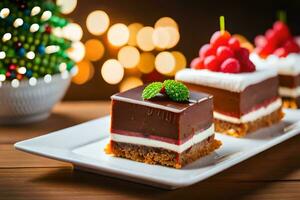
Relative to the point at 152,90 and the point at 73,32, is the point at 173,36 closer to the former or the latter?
the point at 73,32

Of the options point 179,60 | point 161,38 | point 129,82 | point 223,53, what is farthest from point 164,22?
point 223,53

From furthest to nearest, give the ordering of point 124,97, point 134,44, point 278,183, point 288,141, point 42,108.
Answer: point 134,44 < point 42,108 < point 288,141 < point 124,97 < point 278,183

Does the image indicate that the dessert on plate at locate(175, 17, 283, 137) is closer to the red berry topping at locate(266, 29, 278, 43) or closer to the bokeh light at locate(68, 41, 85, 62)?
the red berry topping at locate(266, 29, 278, 43)

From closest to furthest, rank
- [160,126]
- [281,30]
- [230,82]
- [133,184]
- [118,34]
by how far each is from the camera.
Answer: [133,184] → [160,126] → [230,82] → [281,30] → [118,34]

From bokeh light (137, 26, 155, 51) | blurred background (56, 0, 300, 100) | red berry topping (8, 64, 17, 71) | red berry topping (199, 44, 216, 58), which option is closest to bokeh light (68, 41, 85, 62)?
blurred background (56, 0, 300, 100)

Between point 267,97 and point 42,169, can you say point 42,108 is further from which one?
point 267,97

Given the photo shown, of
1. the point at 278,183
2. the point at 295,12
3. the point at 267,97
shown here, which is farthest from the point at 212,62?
the point at 295,12
